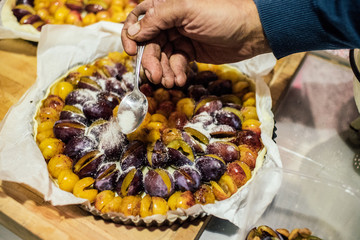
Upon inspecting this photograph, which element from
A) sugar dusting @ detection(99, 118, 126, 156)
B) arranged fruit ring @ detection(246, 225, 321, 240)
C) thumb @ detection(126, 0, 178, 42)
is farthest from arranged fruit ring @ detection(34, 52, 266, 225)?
thumb @ detection(126, 0, 178, 42)

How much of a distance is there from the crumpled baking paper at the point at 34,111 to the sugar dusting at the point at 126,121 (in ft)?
0.83

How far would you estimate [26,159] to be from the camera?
1.01 m

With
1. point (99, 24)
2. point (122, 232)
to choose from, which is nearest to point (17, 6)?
point (99, 24)

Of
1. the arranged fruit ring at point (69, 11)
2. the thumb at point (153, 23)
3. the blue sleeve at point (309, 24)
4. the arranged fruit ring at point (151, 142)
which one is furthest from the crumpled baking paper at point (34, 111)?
the thumb at point (153, 23)

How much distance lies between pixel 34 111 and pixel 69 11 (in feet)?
2.36

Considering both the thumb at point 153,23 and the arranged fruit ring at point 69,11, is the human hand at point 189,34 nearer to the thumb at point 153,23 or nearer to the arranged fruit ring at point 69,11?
the thumb at point 153,23

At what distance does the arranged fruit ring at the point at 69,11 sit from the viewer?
164 cm

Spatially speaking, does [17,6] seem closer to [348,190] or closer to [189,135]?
[189,135]

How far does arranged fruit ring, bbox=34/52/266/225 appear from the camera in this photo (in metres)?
0.99

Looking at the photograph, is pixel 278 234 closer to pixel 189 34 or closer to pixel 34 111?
pixel 189 34

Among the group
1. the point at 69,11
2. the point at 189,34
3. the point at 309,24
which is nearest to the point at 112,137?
the point at 189,34

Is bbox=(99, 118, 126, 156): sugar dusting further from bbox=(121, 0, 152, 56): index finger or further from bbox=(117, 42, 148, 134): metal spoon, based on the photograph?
bbox=(121, 0, 152, 56): index finger

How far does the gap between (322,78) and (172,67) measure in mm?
785

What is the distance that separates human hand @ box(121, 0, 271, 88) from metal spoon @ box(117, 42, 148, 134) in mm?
62
